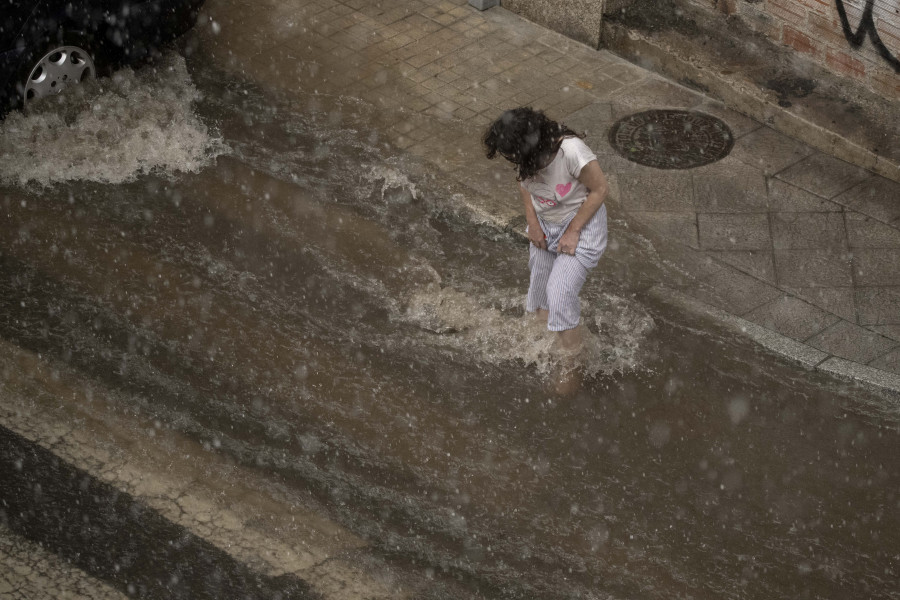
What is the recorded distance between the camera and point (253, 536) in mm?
5328

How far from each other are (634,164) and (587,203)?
8.71 ft

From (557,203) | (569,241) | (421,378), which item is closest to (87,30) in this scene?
(421,378)

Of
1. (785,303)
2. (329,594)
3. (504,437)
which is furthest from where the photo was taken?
(785,303)

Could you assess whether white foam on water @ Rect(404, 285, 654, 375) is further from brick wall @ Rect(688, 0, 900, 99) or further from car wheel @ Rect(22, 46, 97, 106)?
car wheel @ Rect(22, 46, 97, 106)

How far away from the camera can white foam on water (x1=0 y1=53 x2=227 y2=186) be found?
814 centimetres

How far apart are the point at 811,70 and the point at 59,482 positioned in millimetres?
6601

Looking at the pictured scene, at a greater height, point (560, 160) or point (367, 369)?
point (560, 160)

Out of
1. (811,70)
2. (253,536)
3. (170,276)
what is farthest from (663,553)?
(811,70)

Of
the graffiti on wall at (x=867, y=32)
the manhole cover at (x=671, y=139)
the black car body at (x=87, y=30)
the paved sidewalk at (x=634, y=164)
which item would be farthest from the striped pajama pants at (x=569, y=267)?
the black car body at (x=87, y=30)

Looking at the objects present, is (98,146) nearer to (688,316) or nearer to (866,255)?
(688,316)

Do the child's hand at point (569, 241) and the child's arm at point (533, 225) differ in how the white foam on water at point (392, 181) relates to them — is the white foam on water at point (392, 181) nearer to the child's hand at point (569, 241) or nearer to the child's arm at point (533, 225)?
the child's arm at point (533, 225)

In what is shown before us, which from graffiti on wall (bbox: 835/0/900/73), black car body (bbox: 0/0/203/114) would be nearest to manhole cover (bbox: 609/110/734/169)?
graffiti on wall (bbox: 835/0/900/73)

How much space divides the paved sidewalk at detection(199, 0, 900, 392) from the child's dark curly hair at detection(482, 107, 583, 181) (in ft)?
Result: 6.26

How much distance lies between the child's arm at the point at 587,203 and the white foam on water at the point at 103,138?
3577 millimetres
